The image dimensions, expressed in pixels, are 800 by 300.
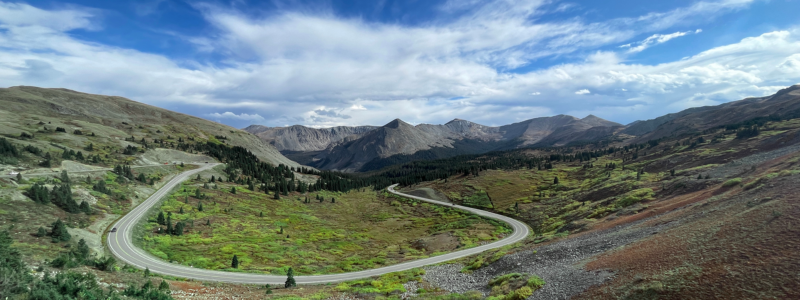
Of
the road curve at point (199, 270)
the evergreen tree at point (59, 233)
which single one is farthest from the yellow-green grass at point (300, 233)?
the evergreen tree at point (59, 233)

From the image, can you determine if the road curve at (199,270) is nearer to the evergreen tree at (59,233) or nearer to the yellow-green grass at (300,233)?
the yellow-green grass at (300,233)

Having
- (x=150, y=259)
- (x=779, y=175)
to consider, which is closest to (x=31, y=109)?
(x=150, y=259)

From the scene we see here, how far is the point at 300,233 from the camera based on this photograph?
291 feet

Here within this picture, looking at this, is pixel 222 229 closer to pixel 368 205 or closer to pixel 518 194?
pixel 368 205

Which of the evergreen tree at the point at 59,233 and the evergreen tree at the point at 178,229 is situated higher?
the evergreen tree at the point at 59,233

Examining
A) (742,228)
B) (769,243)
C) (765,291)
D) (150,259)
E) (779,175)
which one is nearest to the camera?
(765,291)

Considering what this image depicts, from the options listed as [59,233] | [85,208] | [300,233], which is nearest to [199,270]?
[59,233]

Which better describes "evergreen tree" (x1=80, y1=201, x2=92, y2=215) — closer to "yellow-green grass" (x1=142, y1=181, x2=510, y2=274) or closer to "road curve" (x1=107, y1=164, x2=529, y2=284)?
"road curve" (x1=107, y1=164, x2=529, y2=284)

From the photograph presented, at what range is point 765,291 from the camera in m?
16.5

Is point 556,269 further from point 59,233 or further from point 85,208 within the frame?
point 85,208

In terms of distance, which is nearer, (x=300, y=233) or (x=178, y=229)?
(x=178, y=229)

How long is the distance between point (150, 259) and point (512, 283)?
56174mm

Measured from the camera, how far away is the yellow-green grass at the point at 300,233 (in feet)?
190

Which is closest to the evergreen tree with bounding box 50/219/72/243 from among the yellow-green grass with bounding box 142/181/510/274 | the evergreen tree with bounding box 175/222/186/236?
the yellow-green grass with bounding box 142/181/510/274
